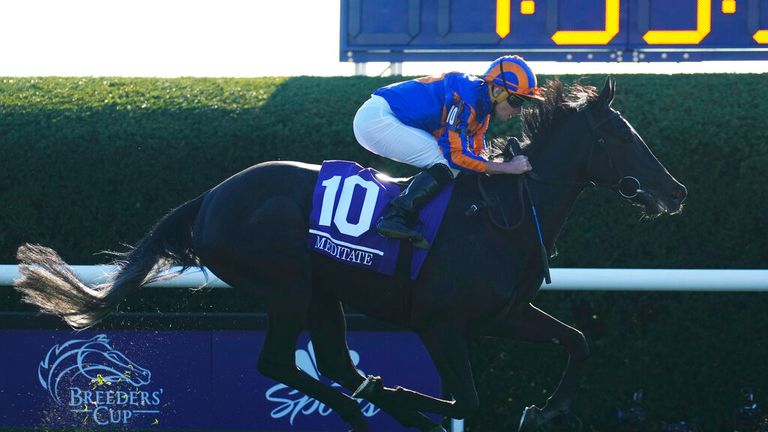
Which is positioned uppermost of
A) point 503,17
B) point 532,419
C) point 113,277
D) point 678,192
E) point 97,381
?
point 503,17

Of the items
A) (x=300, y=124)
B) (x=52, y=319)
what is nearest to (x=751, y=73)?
(x=300, y=124)

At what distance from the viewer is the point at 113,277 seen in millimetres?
4980

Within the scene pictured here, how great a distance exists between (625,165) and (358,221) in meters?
1.08

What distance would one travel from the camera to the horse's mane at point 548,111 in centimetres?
479

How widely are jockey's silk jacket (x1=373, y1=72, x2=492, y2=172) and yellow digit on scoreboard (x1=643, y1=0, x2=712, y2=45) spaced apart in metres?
3.00

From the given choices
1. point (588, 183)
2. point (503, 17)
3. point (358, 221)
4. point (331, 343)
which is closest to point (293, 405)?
point (331, 343)

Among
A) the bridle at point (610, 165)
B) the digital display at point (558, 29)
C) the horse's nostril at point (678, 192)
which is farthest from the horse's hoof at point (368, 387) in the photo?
the digital display at point (558, 29)

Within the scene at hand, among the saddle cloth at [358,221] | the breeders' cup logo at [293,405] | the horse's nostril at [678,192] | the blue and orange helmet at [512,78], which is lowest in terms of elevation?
the breeders' cup logo at [293,405]

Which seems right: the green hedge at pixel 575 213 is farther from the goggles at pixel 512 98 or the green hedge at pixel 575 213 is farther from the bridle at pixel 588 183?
the goggles at pixel 512 98

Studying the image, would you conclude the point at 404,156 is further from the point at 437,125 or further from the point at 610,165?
the point at 610,165

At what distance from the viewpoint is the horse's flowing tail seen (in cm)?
495

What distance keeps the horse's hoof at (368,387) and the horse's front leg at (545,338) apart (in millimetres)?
499

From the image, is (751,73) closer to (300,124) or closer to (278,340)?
(300,124)

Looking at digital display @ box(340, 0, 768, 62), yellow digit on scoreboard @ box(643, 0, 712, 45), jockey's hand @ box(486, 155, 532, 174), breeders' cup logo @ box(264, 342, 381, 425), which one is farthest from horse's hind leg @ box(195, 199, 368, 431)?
yellow digit on scoreboard @ box(643, 0, 712, 45)
